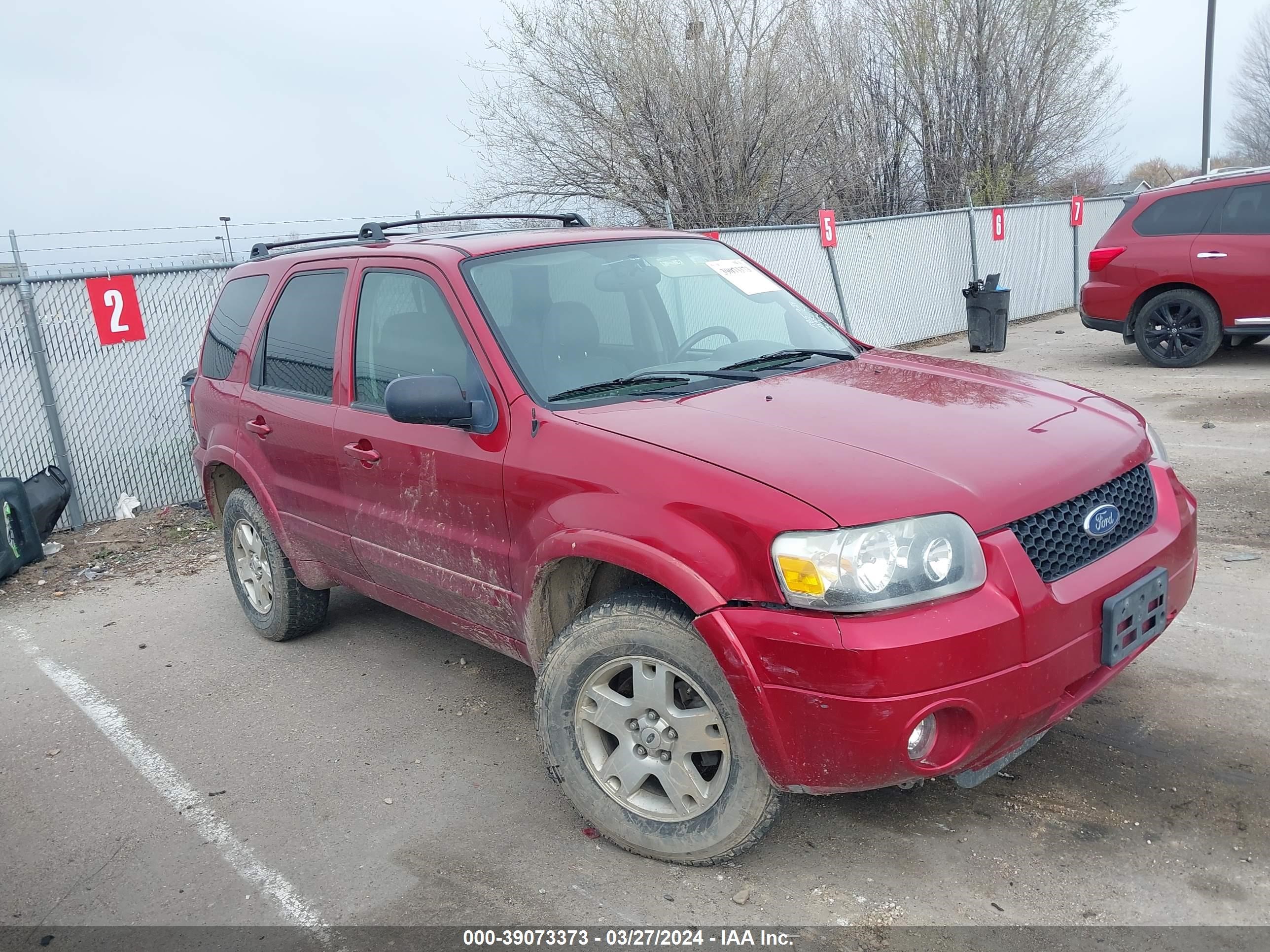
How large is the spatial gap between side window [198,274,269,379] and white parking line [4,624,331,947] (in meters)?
1.68

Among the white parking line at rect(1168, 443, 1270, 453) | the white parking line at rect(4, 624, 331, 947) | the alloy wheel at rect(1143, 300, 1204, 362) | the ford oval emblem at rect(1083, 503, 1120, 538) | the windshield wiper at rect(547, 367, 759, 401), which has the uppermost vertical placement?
the windshield wiper at rect(547, 367, 759, 401)

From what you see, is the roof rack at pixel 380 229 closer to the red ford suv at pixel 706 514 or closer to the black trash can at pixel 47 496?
the red ford suv at pixel 706 514

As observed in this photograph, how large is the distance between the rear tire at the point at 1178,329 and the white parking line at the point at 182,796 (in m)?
10.2

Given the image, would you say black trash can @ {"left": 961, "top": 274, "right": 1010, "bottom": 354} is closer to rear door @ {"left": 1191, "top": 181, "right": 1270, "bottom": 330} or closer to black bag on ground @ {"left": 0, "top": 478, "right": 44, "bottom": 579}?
rear door @ {"left": 1191, "top": 181, "right": 1270, "bottom": 330}

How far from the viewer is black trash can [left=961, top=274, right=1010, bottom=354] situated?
43.5ft

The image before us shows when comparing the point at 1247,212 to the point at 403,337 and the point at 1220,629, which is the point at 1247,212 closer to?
the point at 1220,629

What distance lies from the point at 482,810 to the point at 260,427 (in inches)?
86.7

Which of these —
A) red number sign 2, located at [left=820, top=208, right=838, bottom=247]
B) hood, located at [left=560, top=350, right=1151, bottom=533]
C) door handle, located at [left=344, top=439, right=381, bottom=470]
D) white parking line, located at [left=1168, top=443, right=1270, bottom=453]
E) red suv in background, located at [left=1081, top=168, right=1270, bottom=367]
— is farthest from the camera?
red number sign 2, located at [left=820, top=208, right=838, bottom=247]

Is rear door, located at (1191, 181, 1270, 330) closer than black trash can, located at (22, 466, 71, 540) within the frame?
No

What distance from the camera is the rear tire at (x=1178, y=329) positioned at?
407 inches

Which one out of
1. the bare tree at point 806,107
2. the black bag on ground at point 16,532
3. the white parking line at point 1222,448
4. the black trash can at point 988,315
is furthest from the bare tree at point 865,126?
the black bag on ground at point 16,532

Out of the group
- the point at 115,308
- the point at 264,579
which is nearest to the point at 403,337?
the point at 264,579

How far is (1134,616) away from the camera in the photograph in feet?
9.53

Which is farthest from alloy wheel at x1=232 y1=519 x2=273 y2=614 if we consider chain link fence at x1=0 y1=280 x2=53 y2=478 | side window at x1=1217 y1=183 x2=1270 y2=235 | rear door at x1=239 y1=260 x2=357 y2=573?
side window at x1=1217 y1=183 x2=1270 y2=235
